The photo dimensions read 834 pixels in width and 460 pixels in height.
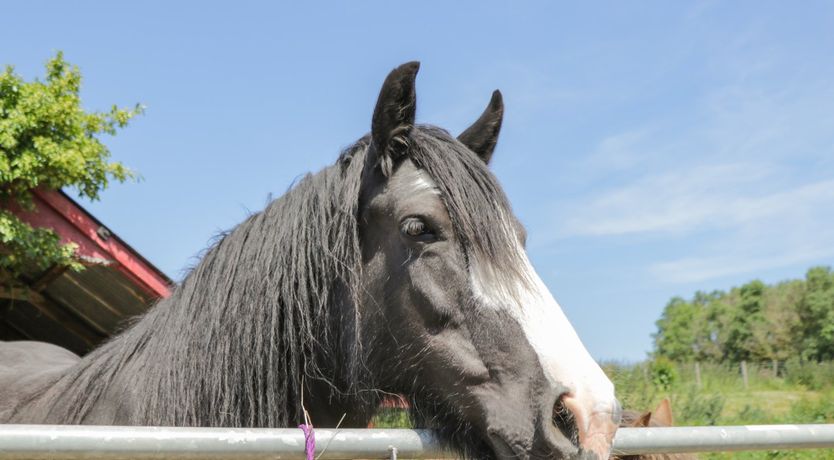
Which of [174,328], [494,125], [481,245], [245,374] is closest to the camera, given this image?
[481,245]

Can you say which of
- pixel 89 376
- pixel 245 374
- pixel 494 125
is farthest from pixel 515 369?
pixel 89 376

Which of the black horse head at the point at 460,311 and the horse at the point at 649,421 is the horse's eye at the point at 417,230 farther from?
the horse at the point at 649,421

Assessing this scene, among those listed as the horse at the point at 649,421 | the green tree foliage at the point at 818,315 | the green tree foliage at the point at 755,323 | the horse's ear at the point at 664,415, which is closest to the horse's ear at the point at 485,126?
the horse at the point at 649,421

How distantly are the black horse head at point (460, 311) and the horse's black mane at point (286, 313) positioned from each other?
0.01 metres

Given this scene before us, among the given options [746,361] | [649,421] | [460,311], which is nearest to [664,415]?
Answer: [649,421]

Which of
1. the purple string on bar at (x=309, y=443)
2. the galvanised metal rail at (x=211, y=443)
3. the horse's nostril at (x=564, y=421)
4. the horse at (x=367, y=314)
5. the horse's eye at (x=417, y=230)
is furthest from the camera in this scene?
the horse's eye at (x=417, y=230)

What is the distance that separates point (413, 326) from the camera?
2.02 metres

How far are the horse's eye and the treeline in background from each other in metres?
1.26

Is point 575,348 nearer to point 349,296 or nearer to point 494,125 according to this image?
point 349,296

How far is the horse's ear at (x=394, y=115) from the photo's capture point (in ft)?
6.83

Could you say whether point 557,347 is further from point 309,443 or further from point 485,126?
point 485,126

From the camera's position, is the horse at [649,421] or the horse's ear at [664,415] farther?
the horse's ear at [664,415]

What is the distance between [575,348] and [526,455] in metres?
0.29

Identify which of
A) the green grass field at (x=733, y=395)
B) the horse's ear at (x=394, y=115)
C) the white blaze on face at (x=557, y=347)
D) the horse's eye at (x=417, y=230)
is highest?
the horse's ear at (x=394, y=115)
